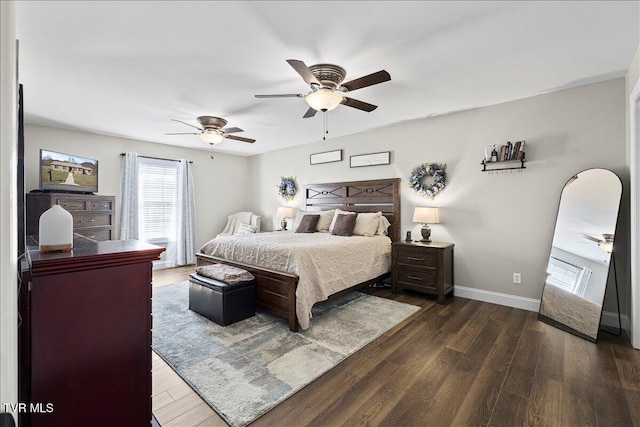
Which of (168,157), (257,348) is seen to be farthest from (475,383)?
(168,157)

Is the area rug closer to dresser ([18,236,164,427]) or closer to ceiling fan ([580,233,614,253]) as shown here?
dresser ([18,236,164,427])

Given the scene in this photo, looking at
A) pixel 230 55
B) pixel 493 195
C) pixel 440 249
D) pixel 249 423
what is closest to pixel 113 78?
pixel 230 55

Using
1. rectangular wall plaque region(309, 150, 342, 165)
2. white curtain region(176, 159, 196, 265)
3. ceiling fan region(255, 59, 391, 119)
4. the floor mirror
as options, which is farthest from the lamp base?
white curtain region(176, 159, 196, 265)

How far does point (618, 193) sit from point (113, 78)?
5.19 m

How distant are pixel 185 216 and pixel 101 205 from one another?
1659 mm

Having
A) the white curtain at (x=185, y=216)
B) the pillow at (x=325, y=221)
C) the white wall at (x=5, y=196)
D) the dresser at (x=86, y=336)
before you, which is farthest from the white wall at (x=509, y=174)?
the white curtain at (x=185, y=216)

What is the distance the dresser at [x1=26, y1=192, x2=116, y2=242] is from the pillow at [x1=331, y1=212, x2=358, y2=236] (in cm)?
373

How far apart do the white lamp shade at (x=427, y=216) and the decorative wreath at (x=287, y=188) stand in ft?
9.65

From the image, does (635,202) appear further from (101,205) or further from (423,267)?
(101,205)

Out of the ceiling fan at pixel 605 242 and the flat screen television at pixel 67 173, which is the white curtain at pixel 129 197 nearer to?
Answer: the flat screen television at pixel 67 173

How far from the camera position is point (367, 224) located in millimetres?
4469

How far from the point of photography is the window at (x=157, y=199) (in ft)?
18.5

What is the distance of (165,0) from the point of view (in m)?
1.83

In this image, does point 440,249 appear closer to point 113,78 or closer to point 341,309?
point 341,309
